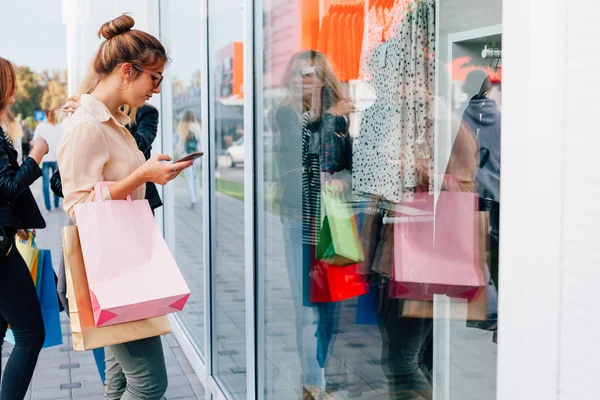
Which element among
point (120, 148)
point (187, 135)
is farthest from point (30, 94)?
point (120, 148)

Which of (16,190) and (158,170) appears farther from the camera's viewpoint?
(16,190)

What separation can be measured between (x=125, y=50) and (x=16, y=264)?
119 cm

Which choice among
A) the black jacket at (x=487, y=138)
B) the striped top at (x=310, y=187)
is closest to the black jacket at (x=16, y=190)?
the striped top at (x=310, y=187)

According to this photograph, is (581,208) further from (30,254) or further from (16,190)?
(30,254)

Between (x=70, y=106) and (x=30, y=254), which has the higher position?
(x=70, y=106)

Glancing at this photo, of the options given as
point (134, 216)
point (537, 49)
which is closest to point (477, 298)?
point (537, 49)

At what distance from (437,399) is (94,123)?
1413mm

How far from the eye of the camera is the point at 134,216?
237 centimetres

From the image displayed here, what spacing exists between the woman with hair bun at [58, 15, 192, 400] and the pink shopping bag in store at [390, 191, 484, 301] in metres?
0.78

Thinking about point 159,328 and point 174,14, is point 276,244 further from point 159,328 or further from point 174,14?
point 174,14

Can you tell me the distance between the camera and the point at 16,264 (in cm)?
316

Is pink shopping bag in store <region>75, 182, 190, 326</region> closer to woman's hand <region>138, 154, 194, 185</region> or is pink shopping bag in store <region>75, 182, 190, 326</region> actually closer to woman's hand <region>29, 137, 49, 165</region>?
woman's hand <region>138, 154, 194, 185</region>

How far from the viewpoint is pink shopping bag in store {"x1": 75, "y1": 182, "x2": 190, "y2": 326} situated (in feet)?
7.43

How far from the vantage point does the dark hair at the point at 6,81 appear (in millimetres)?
3230
